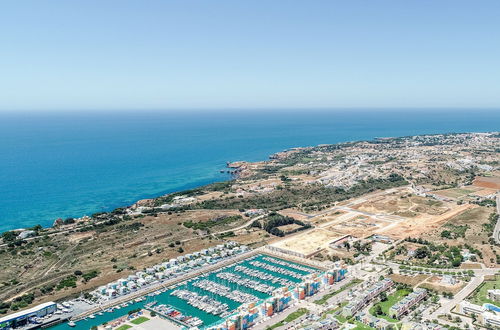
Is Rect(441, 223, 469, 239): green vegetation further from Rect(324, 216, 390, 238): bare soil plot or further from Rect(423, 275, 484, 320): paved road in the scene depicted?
Rect(423, 275, 484, 320): paved road

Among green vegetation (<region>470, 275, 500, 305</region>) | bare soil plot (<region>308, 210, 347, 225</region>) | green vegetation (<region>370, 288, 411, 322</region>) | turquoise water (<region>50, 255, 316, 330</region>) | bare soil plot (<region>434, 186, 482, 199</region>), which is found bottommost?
turquoise water (<region>50, 255, 316, 330</region>)

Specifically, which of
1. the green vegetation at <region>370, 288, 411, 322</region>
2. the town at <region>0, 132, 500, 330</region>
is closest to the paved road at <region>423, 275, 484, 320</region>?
the town at <region>0, 132, 500, 330</region>

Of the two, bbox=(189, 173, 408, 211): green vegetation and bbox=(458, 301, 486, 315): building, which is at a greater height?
bbox=(458, 301, 486, 315): building

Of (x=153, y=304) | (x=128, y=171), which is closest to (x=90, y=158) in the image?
(x=128, y=171)

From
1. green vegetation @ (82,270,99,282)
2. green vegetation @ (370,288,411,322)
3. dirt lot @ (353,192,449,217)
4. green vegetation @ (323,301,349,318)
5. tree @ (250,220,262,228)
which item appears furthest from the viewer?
dirt lot @ (353,192,449,217)

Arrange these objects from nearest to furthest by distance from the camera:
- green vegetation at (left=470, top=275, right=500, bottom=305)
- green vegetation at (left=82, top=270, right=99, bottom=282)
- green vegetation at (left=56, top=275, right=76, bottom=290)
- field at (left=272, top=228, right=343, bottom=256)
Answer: green vegetation at (left=470, top=275, right=500, bottom=305) < green vegetation at (left=56, top=275, right=76, bottom=290) < green vegetation at (left=82, top=270, right=99, bottom=282) < field at (left=272, top=228, right=343, bottom=256)

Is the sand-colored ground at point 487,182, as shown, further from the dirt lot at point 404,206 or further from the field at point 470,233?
the field at point 470,233
